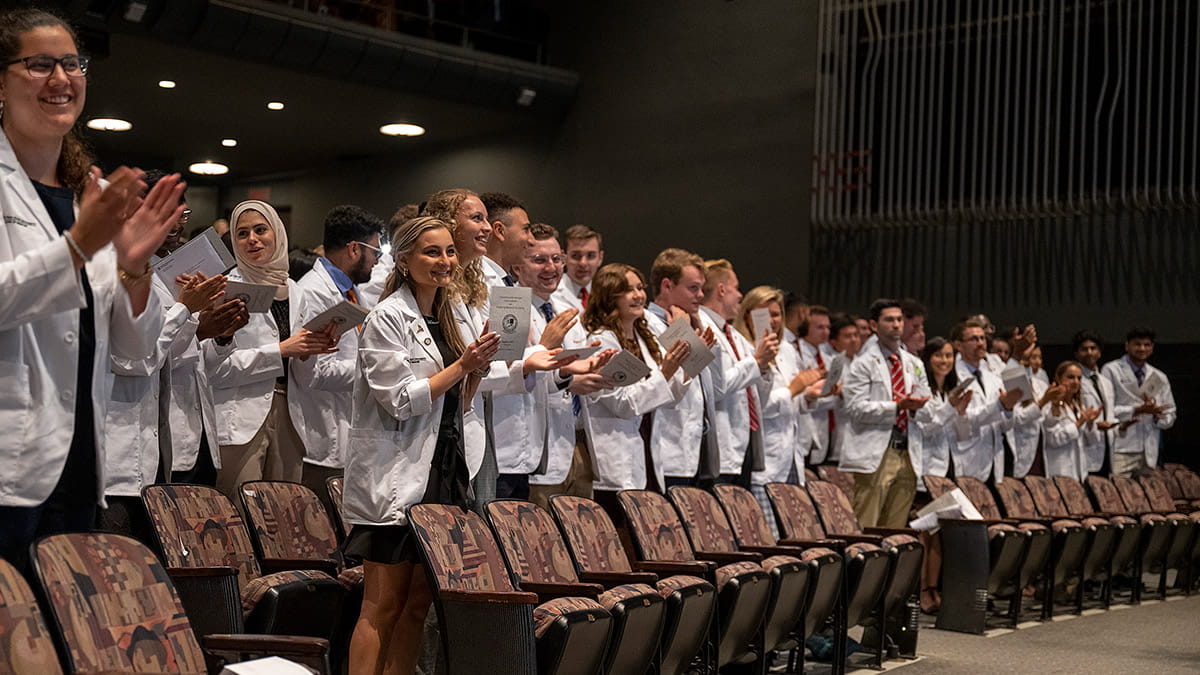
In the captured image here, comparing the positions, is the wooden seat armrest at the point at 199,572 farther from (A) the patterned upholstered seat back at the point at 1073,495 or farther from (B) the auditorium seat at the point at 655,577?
(A) the patterned upholstered seat back at the point at 1073,495

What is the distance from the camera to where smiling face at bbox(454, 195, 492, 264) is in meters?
4.30

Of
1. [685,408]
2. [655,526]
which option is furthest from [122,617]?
[685,408]

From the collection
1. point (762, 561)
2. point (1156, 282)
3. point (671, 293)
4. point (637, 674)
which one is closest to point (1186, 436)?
point (1156, 282)

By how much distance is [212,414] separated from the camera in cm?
446

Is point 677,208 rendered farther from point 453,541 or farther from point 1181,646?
point 453,541

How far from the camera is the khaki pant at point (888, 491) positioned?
7469 millimetres

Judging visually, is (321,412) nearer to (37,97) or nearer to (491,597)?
Answer: (491,597)

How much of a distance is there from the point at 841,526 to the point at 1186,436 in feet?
17.8

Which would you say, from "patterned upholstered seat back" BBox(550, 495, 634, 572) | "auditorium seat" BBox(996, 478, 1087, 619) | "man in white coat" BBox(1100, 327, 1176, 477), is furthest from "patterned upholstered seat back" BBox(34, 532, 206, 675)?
"man in white coat" BBox(1100, 327, 1176, 477)

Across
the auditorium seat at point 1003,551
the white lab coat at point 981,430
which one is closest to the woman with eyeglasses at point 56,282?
the auditorium seat at point 1003,551

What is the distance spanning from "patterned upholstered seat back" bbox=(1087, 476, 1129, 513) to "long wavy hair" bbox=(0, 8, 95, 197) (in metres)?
7.73

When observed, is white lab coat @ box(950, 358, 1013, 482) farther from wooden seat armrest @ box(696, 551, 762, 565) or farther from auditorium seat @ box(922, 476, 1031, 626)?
wooden seat armrest @ box(696, 551, 762, 565)

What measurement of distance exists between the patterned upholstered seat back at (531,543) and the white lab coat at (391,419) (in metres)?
0.35

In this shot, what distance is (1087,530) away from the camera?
7531 mm
